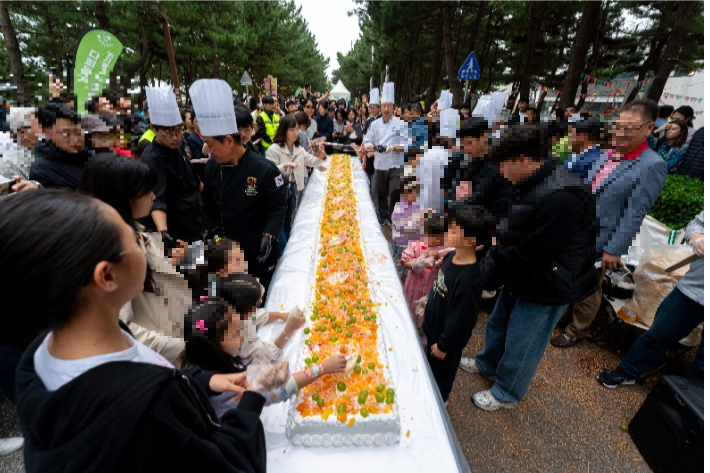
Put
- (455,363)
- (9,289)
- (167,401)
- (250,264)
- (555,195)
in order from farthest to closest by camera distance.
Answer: (250,264) < (455,363) < (555,195) < (167,401) < (9,289)

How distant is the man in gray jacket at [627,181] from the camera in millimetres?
2648

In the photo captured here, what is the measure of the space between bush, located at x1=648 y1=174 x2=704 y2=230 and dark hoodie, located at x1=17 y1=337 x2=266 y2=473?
234 inches

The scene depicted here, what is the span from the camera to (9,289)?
66cm

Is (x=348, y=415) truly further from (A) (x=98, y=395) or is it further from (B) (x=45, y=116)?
(B) (x=45, y=116)

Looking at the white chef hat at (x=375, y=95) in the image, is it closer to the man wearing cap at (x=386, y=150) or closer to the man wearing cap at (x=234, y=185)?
the man wearing cap at (x=386, y=150)

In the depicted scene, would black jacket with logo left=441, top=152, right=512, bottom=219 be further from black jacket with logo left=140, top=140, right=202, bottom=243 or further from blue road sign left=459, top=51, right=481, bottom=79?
blue road sign left=459, top=51, right=481, bottom=79

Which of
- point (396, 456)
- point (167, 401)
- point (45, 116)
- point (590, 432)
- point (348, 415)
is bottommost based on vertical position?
point (590, 432)

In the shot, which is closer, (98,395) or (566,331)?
(98,395)

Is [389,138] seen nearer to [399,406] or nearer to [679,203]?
[679,203]

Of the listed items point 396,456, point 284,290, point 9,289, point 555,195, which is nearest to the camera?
point 9,289

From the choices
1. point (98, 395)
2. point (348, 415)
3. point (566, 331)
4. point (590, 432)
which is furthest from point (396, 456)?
point (566, 331)

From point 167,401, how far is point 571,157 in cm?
409

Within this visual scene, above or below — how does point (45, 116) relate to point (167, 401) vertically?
above

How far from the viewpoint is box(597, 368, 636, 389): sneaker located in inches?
110
